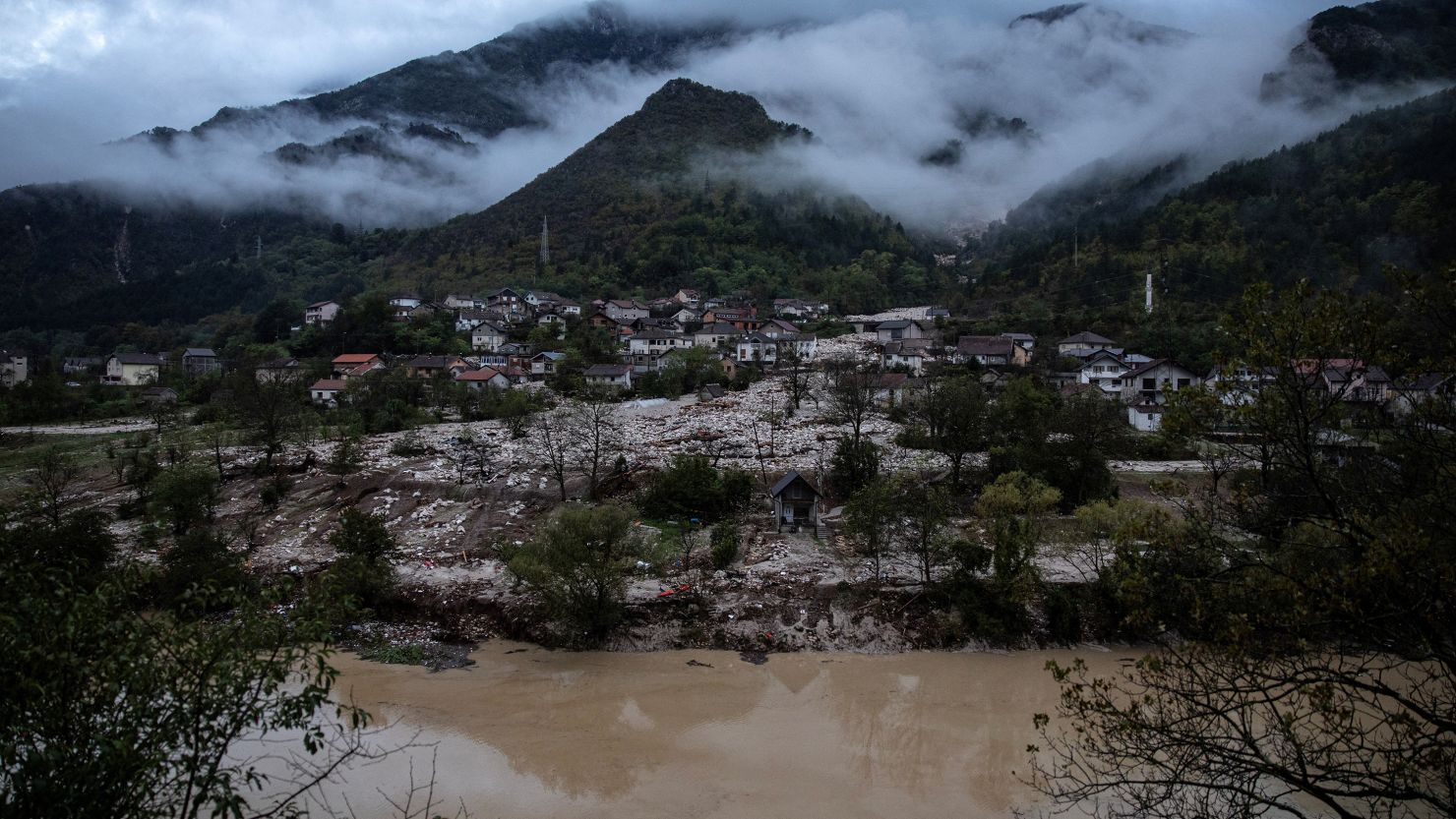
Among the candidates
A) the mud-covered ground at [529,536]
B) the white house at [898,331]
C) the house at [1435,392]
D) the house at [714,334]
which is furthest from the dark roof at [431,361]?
the house at [1435,392]

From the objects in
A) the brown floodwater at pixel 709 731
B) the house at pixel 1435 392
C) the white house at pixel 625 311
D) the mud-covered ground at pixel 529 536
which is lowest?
the brown floodwater at pixel 709 731

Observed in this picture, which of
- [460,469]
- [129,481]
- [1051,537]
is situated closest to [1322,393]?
[1051,537]

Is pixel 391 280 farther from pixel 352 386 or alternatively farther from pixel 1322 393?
pixel 1322 393

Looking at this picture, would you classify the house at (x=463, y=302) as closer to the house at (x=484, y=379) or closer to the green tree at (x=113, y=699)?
the house at (x=484, y=379)

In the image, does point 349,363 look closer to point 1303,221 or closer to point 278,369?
point 278,369

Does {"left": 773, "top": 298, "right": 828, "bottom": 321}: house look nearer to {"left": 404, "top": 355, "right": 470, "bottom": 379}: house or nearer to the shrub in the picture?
{"left": 404, "top": 355, "right": 470, "bottom": 379}: house
